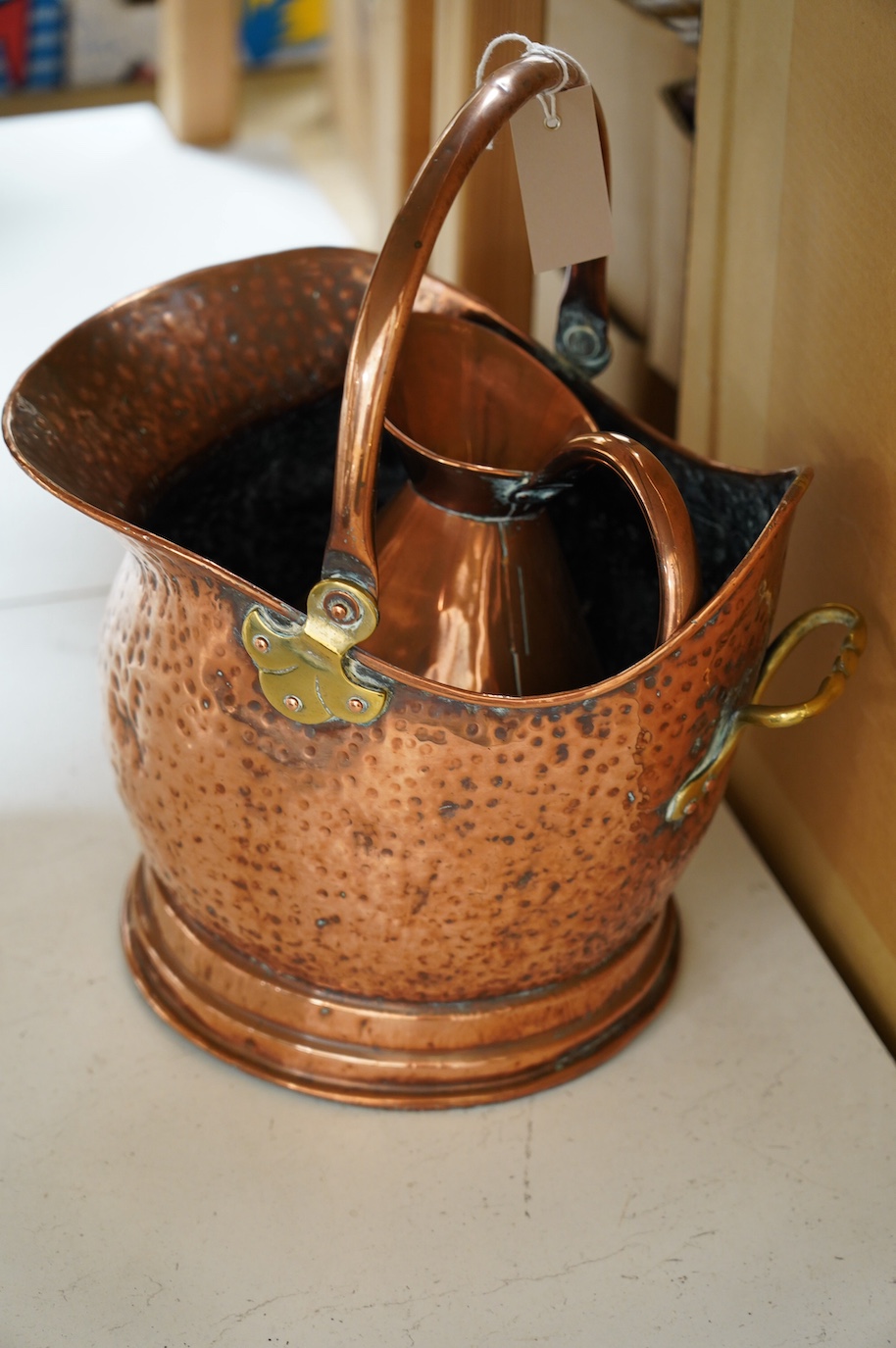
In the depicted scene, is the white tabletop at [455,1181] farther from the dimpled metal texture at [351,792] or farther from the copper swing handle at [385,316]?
the copper swing handle at [385,316]

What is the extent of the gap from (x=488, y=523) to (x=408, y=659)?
0.08 meters

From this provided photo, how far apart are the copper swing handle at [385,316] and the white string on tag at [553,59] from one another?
28mm

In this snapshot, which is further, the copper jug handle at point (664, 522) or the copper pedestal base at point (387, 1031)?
the copper pedestal base at point (387, 1031)

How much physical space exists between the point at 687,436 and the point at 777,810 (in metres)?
0.25

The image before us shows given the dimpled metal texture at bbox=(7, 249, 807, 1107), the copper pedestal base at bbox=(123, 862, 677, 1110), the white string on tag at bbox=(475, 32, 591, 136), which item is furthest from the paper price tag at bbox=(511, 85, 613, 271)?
the copper pedestal base at bbox=(123, 862, 677, 1110)

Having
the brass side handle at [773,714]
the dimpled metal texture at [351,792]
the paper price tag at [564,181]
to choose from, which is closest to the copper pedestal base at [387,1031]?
the dimpled metal texture at [351,792]

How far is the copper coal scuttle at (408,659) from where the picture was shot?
2.02ft

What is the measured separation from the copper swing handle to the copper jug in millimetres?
119

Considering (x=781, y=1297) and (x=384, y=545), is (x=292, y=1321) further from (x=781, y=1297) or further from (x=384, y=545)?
(x=384, y=545)

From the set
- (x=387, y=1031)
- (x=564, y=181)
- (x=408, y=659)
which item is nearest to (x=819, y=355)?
(x=564, y=181)

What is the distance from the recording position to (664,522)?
621 millimetres

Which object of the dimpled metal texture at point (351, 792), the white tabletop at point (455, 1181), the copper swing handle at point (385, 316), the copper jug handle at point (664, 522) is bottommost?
the white tabletop at point (455, 1181)

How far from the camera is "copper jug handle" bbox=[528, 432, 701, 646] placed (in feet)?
2.04

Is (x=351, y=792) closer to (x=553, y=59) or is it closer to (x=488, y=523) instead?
(x=488, y=523)
